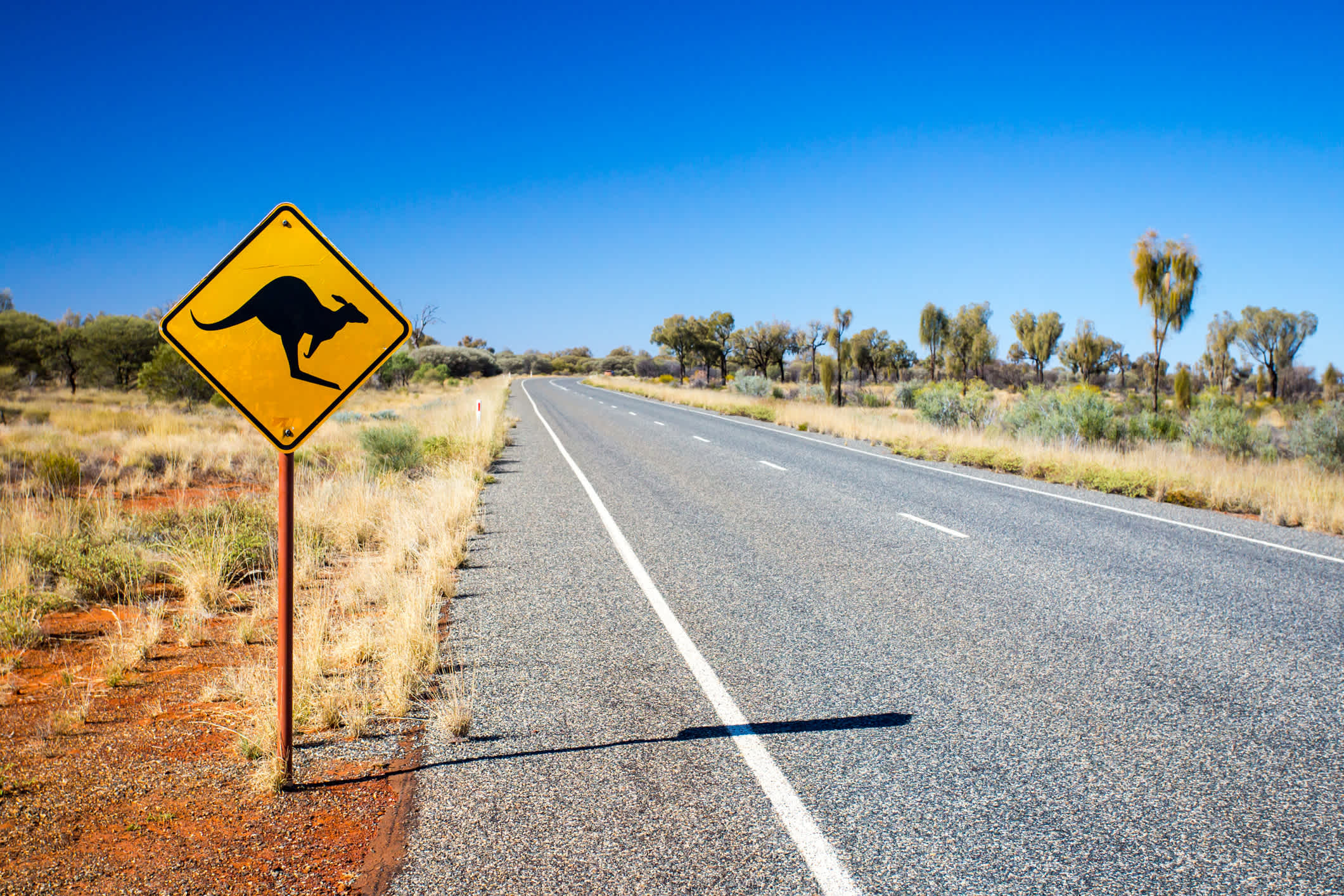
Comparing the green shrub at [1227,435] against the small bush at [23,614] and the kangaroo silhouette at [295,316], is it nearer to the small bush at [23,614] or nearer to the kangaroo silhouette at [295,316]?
the kangaroo silhouette at [295,316]

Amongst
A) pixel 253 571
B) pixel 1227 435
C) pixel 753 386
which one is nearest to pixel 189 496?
pixel 253 571

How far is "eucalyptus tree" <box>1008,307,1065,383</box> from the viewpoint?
56.9 metres

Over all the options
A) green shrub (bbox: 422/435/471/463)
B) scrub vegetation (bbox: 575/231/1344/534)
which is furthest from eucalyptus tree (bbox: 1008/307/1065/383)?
green shrub (bbox: 422/435/471/463)

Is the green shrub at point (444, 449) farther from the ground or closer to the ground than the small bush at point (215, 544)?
farther from the ground

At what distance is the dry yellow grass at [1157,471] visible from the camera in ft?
30.8

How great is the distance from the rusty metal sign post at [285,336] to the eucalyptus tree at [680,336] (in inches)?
2800

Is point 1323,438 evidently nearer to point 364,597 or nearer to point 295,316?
point 364,597

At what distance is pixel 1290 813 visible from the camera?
2906 millimetres

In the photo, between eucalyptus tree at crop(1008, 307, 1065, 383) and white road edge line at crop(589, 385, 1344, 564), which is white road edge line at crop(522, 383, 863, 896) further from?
eucalyptus tree at crop(1008, 307, 1065, 383)

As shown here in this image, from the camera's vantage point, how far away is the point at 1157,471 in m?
11.7

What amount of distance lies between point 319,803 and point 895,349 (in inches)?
3092

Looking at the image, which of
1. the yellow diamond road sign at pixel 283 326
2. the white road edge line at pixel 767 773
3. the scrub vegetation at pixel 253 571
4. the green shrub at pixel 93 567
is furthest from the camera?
the green shrub at pixel 93 567

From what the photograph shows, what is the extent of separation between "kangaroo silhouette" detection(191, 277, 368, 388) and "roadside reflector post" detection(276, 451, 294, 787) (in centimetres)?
46

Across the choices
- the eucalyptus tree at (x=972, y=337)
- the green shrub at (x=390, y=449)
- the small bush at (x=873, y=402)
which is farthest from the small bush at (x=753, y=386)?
the green shrub at (x=390, y=449)
